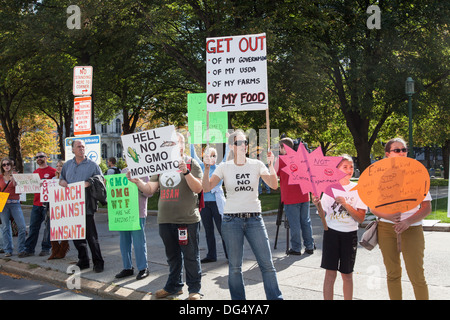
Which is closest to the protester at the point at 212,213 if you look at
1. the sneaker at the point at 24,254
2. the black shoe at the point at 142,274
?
the black shoe at the point at 142,274

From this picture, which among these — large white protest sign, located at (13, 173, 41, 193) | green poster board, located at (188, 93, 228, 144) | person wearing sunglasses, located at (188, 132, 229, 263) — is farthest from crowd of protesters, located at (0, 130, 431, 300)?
large white protest sign, located at (13, 173, 41, 193)

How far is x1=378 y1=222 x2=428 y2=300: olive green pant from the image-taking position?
418 cm

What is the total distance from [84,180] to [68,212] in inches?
21.5

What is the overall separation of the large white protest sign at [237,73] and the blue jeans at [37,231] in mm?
4843

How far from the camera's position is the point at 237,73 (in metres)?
5.76

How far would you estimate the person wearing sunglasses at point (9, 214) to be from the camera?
9047 mm

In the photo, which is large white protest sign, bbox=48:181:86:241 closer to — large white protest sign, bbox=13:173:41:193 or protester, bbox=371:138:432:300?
large white protest sign, bbox=13:173:41:193

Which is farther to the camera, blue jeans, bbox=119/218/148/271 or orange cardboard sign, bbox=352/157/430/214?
blue jeans, bbox=119/218/148/271

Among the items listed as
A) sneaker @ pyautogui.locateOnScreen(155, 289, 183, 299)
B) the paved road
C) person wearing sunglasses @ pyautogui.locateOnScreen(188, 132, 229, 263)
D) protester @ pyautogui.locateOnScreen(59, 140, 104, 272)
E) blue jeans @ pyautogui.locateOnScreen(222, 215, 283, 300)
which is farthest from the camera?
person wearing sunglasses @ pyautogui.locateOnScreen(188, 132, 229, 263)

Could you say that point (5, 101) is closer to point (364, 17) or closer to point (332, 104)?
point (332, 104)

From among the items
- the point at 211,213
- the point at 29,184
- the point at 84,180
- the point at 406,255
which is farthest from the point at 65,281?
the point at 406,255

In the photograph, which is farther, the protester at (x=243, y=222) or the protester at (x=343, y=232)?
the protester at (x=243, y=222)

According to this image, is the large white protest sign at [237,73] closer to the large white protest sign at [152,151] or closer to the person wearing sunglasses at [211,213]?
the large white protest sign at [152,151]
